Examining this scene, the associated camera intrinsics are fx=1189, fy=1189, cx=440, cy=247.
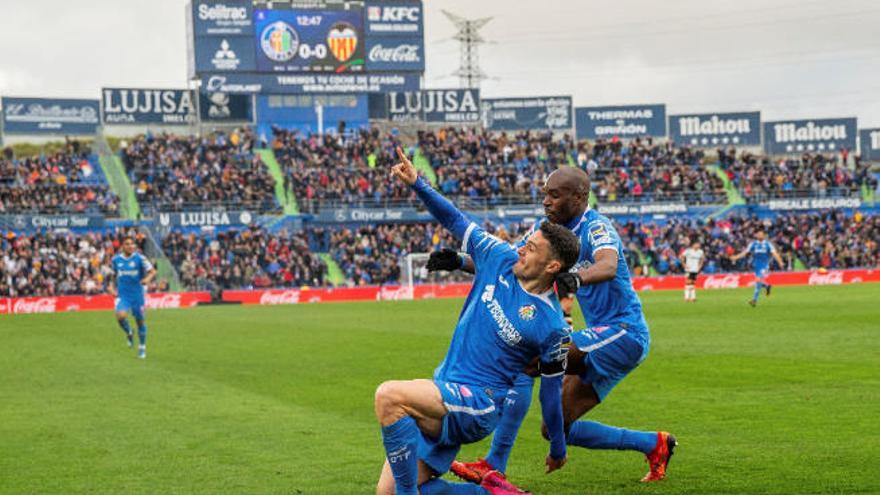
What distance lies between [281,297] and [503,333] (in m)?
46.0

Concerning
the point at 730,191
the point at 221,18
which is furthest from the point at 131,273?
the point at 730,191

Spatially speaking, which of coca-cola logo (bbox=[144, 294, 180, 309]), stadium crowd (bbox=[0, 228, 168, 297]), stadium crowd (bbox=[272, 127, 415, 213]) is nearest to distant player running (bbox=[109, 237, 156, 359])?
stadium crowd (bbox=[0, 228, 168, 297])

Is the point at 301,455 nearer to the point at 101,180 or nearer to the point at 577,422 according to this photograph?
the point at 577,422

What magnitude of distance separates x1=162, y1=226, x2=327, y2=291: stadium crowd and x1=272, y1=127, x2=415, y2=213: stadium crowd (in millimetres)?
5638

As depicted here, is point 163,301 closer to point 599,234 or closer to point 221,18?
point 221,18

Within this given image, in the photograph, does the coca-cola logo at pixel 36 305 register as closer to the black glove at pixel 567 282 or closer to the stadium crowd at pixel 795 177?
the stadium crowd at pixel 795 177

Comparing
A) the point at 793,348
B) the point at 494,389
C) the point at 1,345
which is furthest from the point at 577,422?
the point at 1,345

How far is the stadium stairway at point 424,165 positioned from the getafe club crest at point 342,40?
22.9 feet

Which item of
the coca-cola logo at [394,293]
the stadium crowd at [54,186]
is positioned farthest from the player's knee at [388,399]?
the stadium crowd at [54,186]

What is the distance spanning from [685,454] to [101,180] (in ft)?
179

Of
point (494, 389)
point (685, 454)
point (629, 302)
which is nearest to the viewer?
point (494, 389)

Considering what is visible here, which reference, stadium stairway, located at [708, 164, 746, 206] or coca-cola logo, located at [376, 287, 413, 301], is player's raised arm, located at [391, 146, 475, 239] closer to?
coca-cola logo, located at [376, 287, 413, 301]

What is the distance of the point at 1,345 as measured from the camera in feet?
94.4

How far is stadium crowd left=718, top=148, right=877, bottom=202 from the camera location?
67.9 meters
